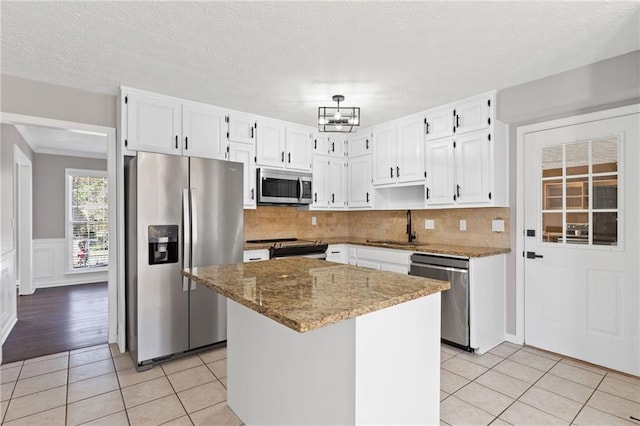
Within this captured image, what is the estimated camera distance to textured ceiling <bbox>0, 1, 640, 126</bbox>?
6.36ft

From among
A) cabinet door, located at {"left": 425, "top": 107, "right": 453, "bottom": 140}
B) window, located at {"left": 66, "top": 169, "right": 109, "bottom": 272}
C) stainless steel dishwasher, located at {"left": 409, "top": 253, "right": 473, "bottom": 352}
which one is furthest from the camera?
window, located at {"left": 66, "top": 169, "right": 109, "bottom": 272}

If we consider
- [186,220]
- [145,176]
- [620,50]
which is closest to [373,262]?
[186,220]

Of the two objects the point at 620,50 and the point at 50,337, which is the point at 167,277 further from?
the point at 620,50

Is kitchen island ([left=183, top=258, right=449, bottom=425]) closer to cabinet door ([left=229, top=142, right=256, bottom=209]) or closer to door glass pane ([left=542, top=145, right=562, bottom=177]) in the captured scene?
cabinet door ([left=229, top=142, right=256, bottom=209])

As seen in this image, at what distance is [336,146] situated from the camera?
468cm

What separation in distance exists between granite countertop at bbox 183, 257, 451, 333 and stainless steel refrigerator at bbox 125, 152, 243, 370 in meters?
1.01

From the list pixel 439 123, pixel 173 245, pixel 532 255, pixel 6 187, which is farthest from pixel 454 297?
pixel 6 187

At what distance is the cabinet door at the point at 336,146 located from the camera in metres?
4.62

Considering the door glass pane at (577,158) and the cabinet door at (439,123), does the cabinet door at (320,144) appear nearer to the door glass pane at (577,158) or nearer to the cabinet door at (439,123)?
the cabinet door at (439,123)

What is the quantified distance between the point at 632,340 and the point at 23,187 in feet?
24.5

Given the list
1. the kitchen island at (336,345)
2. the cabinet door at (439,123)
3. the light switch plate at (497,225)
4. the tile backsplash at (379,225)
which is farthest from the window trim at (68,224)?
the light switch plate at (497,225)

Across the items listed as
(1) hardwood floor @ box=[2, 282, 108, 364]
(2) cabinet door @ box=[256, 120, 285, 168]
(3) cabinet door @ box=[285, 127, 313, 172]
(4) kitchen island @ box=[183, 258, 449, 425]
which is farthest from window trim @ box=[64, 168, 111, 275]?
(4) kitchen island @ box=[183, 258, 449, 425]

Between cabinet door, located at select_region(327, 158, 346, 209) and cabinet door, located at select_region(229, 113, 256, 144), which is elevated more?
cabinet door, located at select_region(229, 113, 256, 144)

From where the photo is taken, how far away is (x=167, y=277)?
2910 millimetres
